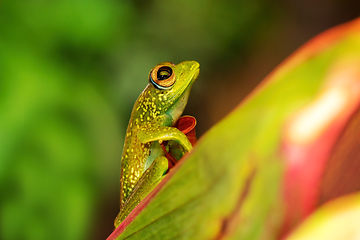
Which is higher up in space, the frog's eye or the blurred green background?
the blurred green background

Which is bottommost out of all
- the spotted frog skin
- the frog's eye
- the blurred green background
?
the spotted frog skin

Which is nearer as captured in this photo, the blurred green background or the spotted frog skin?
the spotted frog skin

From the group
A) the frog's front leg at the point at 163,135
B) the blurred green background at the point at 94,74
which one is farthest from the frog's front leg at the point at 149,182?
the blurred green background at the point at 94,74

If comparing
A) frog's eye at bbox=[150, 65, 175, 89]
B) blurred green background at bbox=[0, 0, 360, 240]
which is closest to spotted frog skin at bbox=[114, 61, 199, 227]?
frog's eye at bbox=[150, 65, 175, 89]

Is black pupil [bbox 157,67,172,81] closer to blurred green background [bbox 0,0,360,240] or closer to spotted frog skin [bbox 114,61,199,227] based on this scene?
spotted frog skin [bbox 114,61,199,227]

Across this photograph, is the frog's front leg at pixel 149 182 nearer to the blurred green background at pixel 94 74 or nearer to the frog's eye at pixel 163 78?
the frog's eye at pixel 163 78

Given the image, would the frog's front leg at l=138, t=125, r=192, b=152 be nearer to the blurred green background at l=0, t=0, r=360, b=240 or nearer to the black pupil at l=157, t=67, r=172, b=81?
the black pupil at l=157, t=67, r=172, b=81

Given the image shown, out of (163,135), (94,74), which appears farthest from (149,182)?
(94,74)
